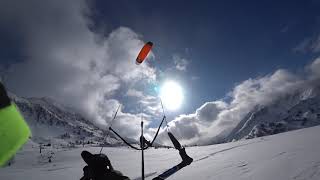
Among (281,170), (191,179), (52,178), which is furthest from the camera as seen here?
(52,178)

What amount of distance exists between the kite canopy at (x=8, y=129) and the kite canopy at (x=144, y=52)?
853cm

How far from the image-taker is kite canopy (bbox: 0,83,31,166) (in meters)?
1.67

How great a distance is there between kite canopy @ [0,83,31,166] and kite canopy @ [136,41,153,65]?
28.0 feet

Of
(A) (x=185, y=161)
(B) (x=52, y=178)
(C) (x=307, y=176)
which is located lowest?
(C) (x=307, y=176)

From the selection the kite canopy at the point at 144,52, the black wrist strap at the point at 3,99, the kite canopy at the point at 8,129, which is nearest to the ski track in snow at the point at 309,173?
the kite canopy at the point at 144,52

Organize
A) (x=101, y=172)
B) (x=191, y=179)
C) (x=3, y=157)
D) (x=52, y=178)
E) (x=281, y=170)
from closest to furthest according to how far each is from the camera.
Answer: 1. (x=3, y=157)
2. (x=101, y=172)
3. (x=281, y=170)
4. (x=191, y=179)
5. (x=52, y=178)

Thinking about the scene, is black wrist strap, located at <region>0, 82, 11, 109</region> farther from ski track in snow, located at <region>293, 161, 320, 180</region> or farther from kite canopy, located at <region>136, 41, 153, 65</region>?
ski track in snow, located at <region>293, 161, 320, 180</region>

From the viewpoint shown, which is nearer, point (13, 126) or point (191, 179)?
point (13, 126)

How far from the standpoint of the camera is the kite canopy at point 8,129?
1.67m

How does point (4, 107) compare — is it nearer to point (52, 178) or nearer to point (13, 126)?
point (13, 126)

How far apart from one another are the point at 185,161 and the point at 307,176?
497 cm

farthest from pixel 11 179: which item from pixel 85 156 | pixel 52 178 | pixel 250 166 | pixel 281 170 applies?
pixel 85 156

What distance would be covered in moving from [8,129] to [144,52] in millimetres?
9035

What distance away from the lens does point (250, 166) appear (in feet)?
45.0
